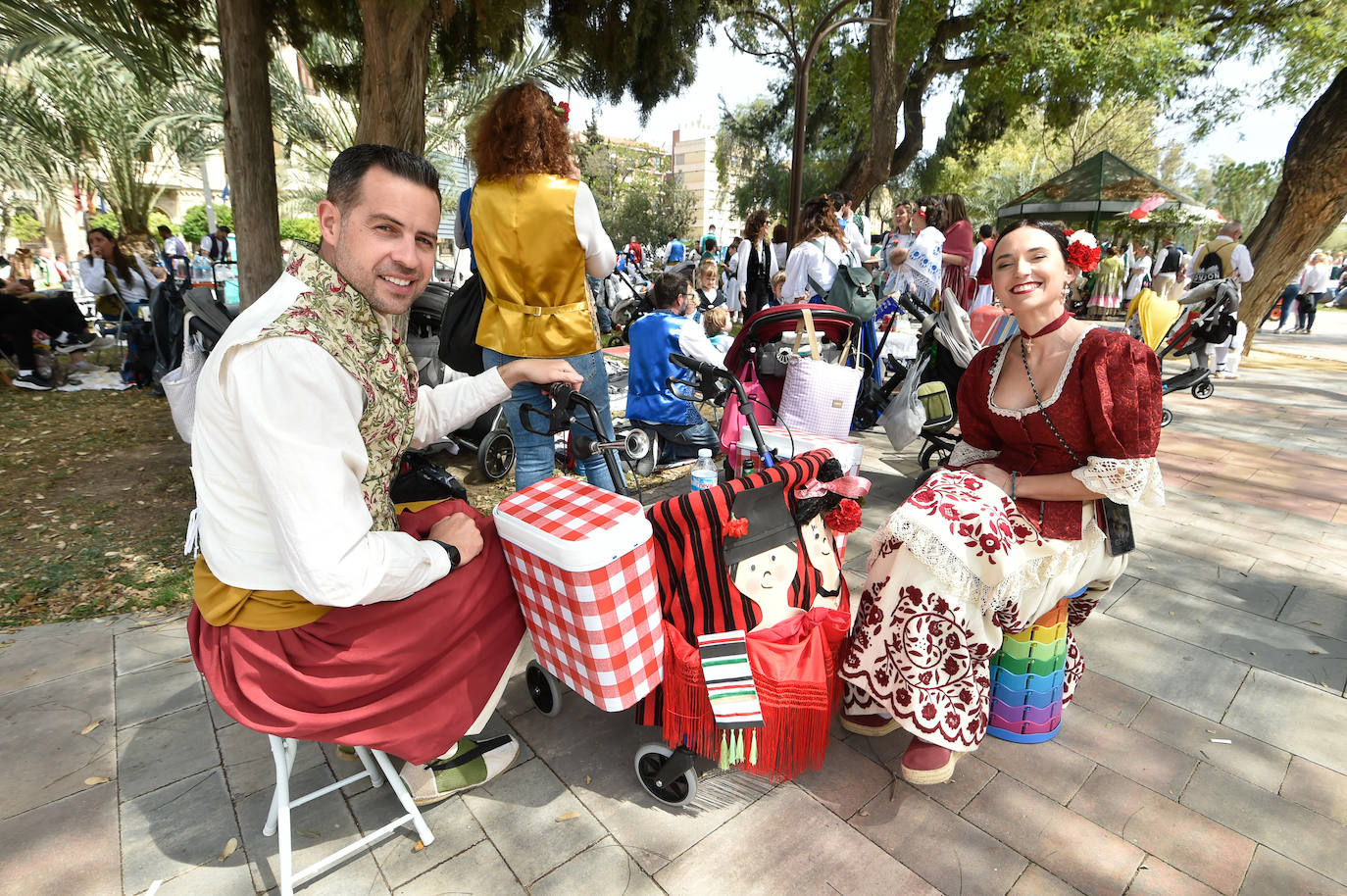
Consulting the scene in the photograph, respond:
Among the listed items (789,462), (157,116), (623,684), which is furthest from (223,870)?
(157,116)

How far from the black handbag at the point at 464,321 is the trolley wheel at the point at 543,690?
143 cm

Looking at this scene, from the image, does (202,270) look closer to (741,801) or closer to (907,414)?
(907,414)

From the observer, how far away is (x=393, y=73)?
3.96 metres

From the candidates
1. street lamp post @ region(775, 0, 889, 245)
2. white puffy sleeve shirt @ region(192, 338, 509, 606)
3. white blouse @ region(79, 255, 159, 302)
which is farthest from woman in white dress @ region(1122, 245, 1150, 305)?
white blouse @ region(79, 255, 159, 302)

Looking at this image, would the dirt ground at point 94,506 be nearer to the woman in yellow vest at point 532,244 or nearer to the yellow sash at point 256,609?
the woman in yellow vest at point 532,244

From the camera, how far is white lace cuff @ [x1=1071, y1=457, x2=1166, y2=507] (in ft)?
6.45

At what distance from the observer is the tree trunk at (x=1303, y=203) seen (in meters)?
8.81

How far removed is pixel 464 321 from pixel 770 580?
2013 mm

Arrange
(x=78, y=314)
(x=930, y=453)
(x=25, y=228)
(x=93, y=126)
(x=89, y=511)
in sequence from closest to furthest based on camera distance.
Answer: (x=89, y=511)
(x=930, y=453)
(x=78, y=314)
(x=93, y=126)
(x=25, y=228)

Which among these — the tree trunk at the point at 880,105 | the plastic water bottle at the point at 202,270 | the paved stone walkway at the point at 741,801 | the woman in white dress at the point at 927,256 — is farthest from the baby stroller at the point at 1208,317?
the plastic water bottle at the point at 202,270

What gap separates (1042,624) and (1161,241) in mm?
24518

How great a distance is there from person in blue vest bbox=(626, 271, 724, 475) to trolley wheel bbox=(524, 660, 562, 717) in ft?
7.67

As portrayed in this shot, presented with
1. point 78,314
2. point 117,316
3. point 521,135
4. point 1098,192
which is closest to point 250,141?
point 521,135

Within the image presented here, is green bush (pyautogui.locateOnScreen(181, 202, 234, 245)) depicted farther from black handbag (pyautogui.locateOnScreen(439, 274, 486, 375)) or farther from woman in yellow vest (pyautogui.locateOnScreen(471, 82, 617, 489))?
woman in yellow vest (pyautogui.locateOnScreen(471, 82, 617, 489))
